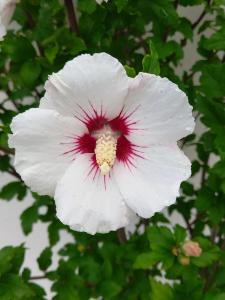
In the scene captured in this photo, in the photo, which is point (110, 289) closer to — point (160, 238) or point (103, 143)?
point (160, 238)

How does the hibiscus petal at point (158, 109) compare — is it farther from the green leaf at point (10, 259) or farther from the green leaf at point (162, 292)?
the green leaf at point (10, 259)

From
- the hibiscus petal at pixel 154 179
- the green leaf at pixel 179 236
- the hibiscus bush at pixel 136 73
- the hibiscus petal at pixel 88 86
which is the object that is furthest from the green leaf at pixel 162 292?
the hibiscus petal at pixel 88 86

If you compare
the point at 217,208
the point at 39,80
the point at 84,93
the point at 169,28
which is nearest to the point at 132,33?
the point at 169,28

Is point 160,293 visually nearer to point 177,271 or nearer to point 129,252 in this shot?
point 177,271

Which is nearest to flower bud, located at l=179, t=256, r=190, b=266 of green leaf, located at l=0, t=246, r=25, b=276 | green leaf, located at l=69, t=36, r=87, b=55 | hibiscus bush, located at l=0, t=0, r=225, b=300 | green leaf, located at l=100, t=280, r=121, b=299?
hibiscus bush, located at l=0, t=0, r=225, b=300

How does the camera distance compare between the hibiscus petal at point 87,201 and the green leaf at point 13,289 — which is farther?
the green leaf at point 13,289

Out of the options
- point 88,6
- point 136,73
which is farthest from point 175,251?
point 88,6
